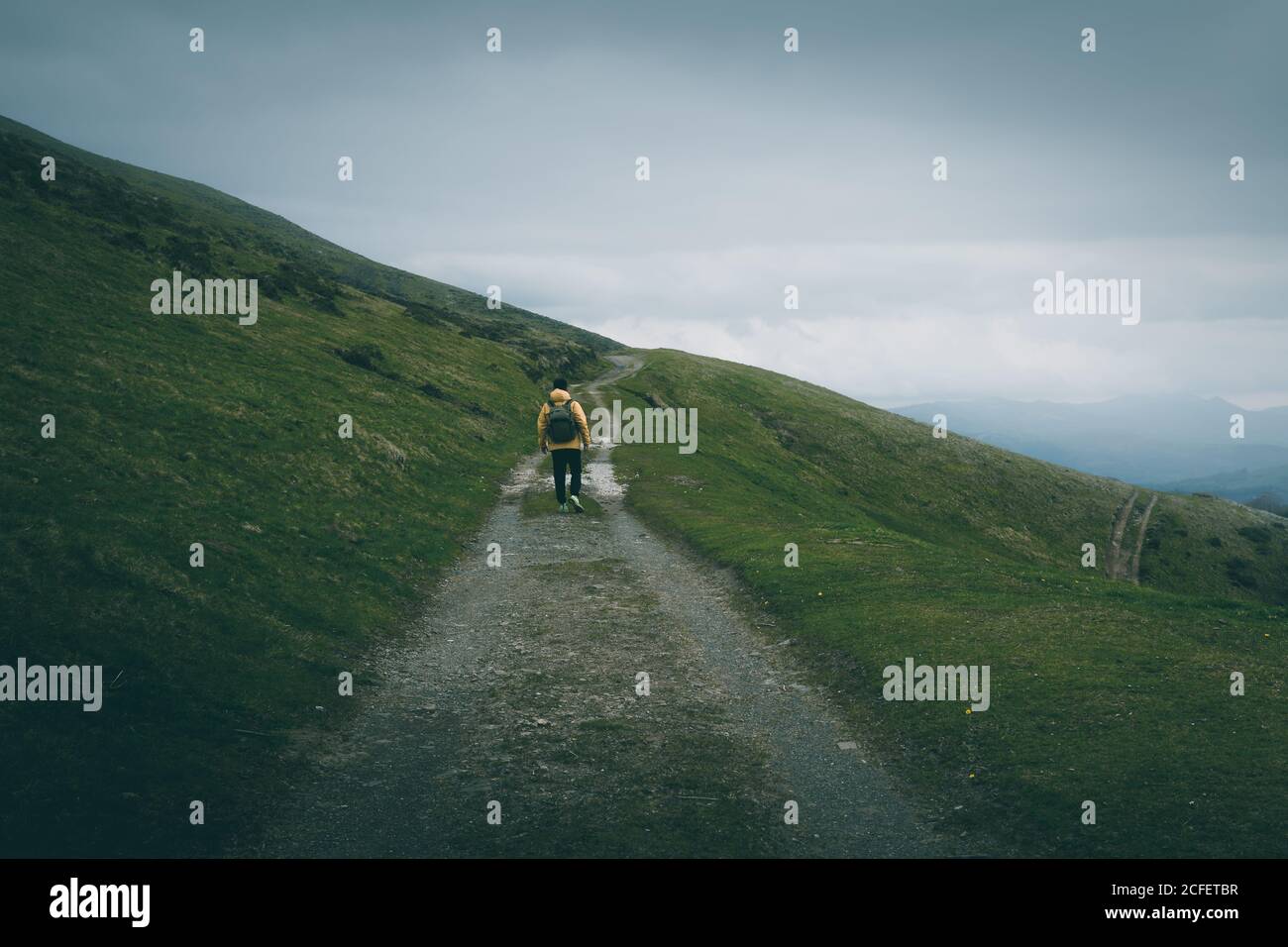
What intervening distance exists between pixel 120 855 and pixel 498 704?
6.17m

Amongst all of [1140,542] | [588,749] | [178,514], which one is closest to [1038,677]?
[588,749]

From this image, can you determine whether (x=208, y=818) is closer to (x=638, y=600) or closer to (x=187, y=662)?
(x=187, y=662)

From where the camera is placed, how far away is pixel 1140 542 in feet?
283

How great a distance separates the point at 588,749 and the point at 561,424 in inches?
711

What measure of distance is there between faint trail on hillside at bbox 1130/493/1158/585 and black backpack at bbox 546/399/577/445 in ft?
207

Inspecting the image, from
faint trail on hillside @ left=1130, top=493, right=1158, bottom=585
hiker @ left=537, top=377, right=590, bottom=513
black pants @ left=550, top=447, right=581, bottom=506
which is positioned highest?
hiker @ left=537, top=377, right=590, bottom=513

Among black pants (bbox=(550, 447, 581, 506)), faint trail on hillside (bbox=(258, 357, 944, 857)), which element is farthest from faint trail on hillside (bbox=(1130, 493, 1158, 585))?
faint trail on hillside (bbox=(258, 357, 944, 857))

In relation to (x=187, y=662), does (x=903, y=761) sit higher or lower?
lower

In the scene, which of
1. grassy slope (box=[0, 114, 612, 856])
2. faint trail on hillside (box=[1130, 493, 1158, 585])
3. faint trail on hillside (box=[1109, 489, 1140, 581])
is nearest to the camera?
grassy slope (box=[0, 114, 612, 856])

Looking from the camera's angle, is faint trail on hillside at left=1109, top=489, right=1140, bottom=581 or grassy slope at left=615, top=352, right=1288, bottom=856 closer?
grassy slope at left=615, top=352, right=1288, bottom=856

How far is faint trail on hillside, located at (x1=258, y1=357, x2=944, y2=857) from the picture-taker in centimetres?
968

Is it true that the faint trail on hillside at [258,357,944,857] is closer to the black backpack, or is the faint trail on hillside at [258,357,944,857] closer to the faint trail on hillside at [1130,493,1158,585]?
the black backpack
